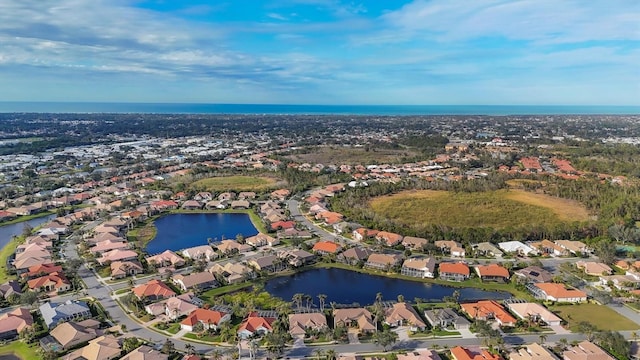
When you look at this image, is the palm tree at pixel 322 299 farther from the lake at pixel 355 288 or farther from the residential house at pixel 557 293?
the residential house at pixel 557 293

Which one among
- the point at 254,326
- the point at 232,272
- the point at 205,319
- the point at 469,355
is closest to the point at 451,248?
the point at 469,355

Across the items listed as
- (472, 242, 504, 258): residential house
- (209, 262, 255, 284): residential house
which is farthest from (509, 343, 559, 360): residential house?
(209, 262, 255, 284): residential house

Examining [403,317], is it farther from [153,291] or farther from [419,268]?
[153,291]

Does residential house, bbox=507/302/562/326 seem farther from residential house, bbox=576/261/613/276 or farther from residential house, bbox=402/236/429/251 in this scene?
residential house, bbox=402/236/429/251

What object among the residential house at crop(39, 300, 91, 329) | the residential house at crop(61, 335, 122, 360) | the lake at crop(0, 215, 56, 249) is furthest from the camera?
the lake at crop(0, 215, 56, 249)

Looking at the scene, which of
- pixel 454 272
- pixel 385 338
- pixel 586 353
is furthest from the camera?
pixel 454 272
